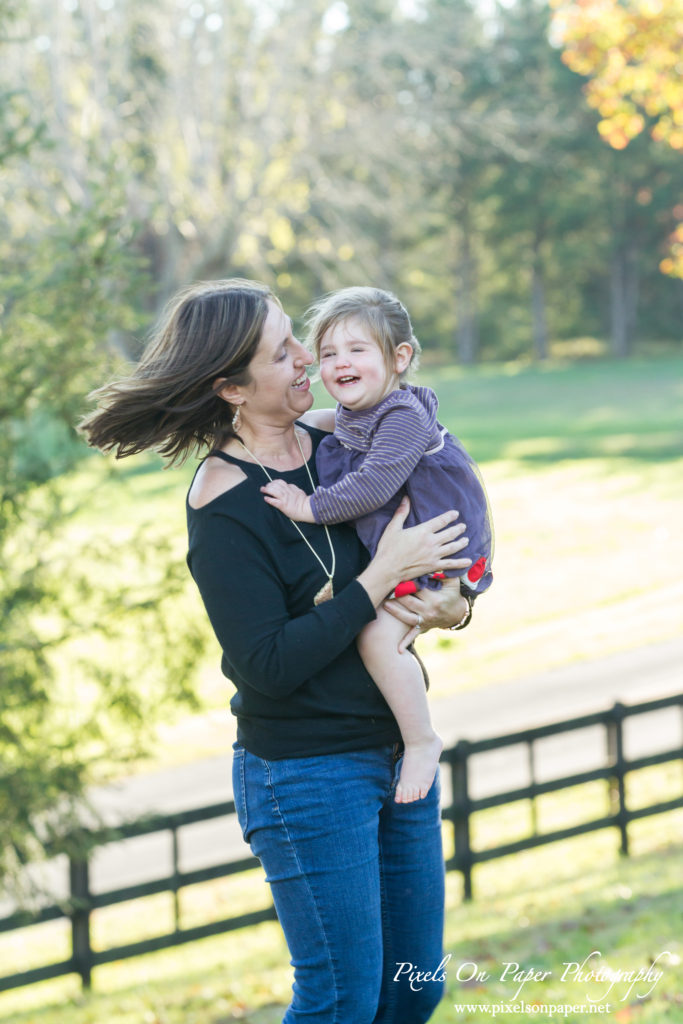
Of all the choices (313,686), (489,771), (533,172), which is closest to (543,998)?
(313,686)

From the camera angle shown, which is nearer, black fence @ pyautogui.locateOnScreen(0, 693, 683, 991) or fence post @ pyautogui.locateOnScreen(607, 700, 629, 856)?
black fence @ pyautogui.locateOnScreen(0, 693, 683, 991)

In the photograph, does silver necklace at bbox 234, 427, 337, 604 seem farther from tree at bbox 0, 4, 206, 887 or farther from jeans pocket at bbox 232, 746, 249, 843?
tree at bbox 0, 4, 206, 887

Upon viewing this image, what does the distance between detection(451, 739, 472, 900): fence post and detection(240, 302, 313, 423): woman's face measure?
555cm

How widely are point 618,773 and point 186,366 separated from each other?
7.06 meters

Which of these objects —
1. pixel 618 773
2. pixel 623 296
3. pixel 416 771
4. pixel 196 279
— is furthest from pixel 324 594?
pixel 623 296

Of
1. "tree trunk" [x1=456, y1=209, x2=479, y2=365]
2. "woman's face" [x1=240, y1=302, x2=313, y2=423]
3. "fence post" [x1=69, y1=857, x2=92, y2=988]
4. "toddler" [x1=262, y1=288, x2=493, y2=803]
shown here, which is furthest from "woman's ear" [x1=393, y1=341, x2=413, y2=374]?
"tree trunk" [x1=456, y1=209, x2=479, y2=365]

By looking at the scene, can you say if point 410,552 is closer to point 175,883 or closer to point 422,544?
point 422,544

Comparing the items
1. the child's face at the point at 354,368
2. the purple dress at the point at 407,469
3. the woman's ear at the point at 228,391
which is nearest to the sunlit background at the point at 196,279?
the child's face at the point at 354,368

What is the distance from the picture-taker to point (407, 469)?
8.38 feet

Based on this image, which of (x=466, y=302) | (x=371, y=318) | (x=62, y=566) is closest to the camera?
(x=371, y=318)

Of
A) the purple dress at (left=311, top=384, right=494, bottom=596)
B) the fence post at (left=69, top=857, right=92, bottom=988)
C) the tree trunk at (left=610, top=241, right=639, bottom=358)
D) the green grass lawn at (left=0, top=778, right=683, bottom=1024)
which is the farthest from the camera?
the tree trunk at (left=610, top=241, right=639, bottom=358)

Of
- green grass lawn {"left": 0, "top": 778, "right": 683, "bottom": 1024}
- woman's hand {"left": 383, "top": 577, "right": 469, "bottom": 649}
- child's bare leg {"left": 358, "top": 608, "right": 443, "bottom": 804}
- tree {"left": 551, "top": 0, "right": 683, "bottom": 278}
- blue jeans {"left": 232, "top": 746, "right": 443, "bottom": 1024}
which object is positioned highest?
tree {"left": 551, "top": 0, "right": 683, "bottom": 278}

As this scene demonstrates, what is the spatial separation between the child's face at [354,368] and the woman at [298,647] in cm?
17

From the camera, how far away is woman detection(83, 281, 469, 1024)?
7.38 feet
